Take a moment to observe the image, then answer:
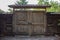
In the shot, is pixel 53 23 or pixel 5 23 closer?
pixel 53 23

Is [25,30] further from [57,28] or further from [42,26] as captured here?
[57,28]

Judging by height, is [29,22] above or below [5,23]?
above

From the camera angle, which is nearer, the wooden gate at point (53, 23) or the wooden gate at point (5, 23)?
the wooden gate at point (53, 23)

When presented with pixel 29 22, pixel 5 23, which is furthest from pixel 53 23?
pixel 5 23

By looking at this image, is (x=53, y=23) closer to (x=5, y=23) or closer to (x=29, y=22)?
(x=29, y=22)

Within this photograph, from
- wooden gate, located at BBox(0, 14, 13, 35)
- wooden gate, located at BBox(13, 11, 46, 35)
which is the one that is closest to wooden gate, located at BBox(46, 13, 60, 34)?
wooden gate, located at BBox(13, 11, 46, 35)

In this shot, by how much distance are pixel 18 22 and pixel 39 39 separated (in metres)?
2.86

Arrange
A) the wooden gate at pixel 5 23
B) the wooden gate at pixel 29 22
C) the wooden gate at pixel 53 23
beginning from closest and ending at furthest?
the wooden gate at pixel 29 22 < the wooden gate at pixel 53 23 < the wooden gate at pixel 5 23

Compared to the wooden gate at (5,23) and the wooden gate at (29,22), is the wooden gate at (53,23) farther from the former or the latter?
the wooden gate at (5,23)

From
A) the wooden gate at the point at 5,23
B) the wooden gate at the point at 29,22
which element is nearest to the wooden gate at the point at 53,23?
the wooden gate at the point at 29,22

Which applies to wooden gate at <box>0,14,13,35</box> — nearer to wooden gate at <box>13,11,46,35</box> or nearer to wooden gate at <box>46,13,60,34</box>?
wooden gate at <box>13,11,46,35</box>

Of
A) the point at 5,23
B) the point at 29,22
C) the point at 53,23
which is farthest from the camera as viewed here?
the point at 5,23

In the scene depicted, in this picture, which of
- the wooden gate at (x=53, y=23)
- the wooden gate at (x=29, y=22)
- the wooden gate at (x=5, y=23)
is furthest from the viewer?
the wooden gate at (x=5, y=23)

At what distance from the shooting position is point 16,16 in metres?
14.6
